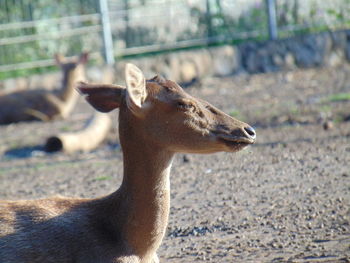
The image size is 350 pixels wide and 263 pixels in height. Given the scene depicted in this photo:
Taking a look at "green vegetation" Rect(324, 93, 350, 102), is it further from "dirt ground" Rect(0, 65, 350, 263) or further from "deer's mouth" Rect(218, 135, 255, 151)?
"deer's mouth" Rect(218, 135, 255, 151)

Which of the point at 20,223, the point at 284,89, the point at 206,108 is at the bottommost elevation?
the point at 284,89

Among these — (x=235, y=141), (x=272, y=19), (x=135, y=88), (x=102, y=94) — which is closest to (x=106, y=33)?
(x=272, y=19)

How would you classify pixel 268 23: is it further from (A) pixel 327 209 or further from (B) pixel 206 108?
(B) pixel 206 108

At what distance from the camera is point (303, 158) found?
7180 mm

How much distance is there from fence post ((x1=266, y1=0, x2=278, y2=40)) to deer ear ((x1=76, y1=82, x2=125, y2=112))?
34.8 ft

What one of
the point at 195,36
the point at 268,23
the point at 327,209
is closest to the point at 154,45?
the point at 195,36

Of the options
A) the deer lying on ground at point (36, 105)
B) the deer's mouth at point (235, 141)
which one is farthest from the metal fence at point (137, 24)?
the deer's mouth at point (235, 141)

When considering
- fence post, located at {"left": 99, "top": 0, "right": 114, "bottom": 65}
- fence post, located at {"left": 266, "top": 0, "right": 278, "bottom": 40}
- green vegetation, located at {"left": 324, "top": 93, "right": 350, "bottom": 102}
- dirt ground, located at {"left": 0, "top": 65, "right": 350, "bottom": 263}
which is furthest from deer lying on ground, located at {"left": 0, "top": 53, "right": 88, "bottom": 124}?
fence post, located at {"left": 266, "top": 0, "right": 278, "bottom": 40}

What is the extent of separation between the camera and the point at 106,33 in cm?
1368

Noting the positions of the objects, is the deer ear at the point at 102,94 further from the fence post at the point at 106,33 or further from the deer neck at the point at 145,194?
the fence post at the point at 106,33

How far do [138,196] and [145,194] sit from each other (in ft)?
0.14

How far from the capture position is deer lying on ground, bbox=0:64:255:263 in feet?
13.3

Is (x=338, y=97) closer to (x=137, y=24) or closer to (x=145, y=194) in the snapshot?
(x=137, y=24)

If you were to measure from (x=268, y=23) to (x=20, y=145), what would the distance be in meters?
6.75
